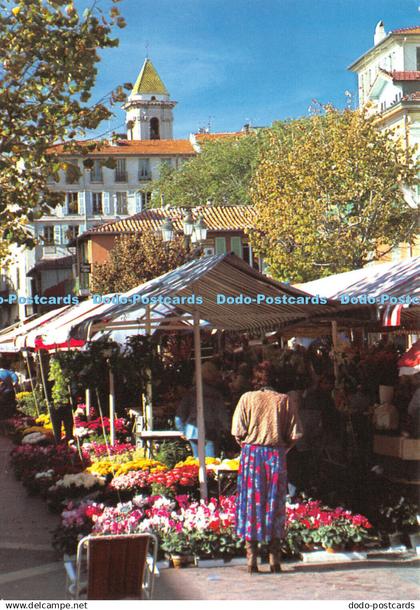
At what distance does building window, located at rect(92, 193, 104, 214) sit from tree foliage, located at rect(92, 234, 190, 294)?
4.44 meters

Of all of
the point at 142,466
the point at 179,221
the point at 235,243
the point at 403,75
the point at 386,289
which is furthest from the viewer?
the point at 235,243

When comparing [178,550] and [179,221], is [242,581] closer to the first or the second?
[178,550]

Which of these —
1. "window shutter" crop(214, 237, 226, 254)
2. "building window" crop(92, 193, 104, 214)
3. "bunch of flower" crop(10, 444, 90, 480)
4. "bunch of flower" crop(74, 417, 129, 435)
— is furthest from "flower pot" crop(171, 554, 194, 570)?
"window shutter" crop(214, 237, 226, 254)

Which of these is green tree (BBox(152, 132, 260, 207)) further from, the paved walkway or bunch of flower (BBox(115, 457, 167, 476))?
the paved walkway

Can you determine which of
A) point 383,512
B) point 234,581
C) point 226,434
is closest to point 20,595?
point 234,581

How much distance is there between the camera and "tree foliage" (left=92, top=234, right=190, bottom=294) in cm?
3775

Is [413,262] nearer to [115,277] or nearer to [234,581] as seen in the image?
[234,581]

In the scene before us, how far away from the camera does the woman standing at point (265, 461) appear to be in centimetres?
917

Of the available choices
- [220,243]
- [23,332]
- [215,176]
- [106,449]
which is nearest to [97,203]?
[220,243]

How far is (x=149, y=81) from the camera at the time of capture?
43.9ft

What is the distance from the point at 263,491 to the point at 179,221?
111 feet

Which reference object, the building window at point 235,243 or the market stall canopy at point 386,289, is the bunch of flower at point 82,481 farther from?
the building window at point 235,243

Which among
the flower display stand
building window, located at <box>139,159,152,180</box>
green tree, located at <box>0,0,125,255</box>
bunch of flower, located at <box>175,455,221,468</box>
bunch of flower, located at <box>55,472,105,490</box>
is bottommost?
the flower display stand

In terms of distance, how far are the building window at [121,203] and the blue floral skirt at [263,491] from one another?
137 ft
